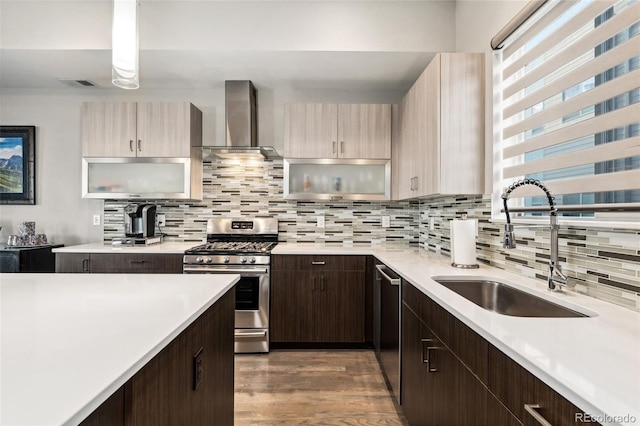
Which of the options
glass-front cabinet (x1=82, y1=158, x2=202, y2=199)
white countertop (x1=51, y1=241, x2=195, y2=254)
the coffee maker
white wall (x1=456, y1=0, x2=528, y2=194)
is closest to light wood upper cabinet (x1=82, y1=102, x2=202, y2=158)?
glass-front cabinet (x1=82, y1=158, x2=202, y2=199)

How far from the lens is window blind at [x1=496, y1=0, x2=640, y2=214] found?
4.14ft

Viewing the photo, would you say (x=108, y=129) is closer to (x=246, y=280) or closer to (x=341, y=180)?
(x=246, y=280)

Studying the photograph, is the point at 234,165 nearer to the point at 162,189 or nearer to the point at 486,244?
A: the point at 162,189

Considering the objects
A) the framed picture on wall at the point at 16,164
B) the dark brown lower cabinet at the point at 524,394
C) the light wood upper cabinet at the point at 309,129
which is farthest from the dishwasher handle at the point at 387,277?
the framed picture on wall at the point at 16,164

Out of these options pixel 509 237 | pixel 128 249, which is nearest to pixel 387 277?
pixel 509 237

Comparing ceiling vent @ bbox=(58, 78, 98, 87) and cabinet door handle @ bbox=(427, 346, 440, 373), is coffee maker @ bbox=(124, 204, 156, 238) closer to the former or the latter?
ceiling vent @ bbox=(58, 78, 98, 87)

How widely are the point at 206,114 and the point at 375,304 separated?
95.8 inches

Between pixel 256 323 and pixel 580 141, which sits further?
pixel 256 323

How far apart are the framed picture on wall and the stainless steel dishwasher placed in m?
3.50

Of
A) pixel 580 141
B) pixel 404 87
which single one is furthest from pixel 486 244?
pixel 404 87

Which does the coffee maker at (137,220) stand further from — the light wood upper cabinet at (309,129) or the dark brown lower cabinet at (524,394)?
the dark brown lower cabinet at (524,394)

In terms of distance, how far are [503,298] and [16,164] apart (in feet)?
14.4

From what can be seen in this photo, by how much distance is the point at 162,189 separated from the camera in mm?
3244

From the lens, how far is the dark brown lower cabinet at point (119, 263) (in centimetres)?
292
